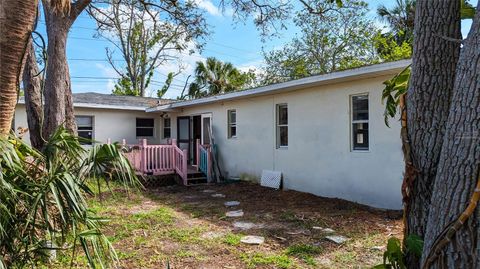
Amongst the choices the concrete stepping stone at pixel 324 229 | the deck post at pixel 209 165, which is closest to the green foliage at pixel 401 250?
the concrete stepping stone at pixel 324 229

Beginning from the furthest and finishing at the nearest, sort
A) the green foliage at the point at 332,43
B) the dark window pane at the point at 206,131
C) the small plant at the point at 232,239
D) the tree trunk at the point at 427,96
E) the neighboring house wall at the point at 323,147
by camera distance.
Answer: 1. the green foliage at the point at 332,43
2. the dark window pane at the point at 206,131
3. the neighboring house wall at the point at 323,147
4. the small plant at the point at 232,239
5. the tree trunk at the point at 427,96

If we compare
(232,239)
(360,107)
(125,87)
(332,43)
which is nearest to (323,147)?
(360,107)

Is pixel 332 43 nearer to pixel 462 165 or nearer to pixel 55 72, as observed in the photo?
pixel 55 72

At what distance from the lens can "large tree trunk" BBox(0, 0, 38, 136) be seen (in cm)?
272

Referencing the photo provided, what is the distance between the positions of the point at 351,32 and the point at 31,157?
19.6 meters

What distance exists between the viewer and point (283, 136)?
9.85 meters

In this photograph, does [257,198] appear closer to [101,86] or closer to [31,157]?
[31,157]

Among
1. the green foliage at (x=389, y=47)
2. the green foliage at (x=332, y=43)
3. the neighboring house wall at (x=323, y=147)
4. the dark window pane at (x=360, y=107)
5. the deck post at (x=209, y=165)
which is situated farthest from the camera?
the green foliage at (x=332, y=43)

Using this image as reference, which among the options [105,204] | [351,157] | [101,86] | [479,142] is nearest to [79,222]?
[479,142]

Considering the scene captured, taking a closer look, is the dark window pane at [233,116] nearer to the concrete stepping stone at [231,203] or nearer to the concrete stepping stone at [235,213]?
the concrete stepping stone at [231,203]

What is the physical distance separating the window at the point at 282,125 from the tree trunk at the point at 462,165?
26.7ft

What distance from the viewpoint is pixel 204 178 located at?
11641mm

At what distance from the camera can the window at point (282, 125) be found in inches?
→ 383

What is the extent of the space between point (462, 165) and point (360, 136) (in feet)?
20.9
